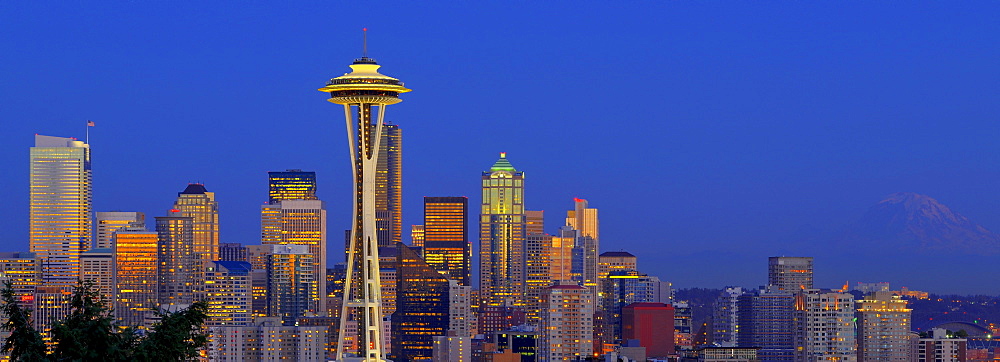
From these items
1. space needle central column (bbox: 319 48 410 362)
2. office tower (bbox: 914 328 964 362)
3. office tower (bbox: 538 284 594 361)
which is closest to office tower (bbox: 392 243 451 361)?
office tower (bbox: 538 284 594 361)

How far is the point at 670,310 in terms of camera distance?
128 m

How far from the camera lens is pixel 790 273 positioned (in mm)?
139000

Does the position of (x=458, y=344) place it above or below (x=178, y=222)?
below

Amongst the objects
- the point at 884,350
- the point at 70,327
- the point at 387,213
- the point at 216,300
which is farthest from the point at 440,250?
the point at 70,327

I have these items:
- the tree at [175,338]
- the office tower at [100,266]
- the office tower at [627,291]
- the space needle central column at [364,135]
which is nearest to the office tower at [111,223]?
the office tower at [100,266]

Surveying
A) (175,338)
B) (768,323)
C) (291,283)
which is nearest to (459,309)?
(291,283)

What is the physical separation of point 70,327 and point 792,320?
10820 centimetres

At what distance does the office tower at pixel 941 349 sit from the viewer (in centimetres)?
10944

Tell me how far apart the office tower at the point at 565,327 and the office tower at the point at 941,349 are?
21.7 meters

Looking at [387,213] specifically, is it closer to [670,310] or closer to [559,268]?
[559,268]

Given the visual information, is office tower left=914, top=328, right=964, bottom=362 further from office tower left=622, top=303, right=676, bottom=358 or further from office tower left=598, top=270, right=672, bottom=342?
office tower left=598, top=270, right=672, bottom=342

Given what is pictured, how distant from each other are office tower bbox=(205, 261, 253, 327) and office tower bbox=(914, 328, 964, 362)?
4606 cm

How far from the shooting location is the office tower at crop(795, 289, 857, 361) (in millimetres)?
111812

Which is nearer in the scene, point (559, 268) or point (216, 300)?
point (216, 300)
